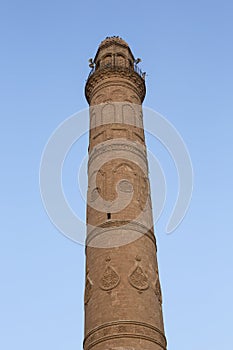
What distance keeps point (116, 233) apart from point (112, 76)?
23.6ft

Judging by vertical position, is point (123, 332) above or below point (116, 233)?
below

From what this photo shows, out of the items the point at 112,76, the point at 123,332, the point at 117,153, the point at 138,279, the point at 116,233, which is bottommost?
the point at 123,332

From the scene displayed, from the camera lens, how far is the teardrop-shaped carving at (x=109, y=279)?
1451 cm

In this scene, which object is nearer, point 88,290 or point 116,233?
point 88,290

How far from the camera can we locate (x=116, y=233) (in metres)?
15.6

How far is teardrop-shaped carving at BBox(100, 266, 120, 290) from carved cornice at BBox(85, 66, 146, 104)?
8.09 meters

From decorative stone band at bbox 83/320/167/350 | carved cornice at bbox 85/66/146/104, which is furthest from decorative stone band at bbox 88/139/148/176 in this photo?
decorative stone band at bbox 83/320/167/350

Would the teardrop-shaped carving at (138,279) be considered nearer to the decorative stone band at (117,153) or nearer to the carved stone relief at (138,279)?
the carved stone relief at (138,279)

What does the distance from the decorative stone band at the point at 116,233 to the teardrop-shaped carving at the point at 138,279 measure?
98cm

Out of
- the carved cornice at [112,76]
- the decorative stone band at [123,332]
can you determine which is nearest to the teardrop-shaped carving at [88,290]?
the decorative stone band at [123,332]

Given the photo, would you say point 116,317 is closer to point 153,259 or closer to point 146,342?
point 146,342

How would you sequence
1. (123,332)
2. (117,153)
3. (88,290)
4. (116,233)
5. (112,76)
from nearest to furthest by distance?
(123,332)
(88,290)
(116,233)
(117,153)
(112,76)

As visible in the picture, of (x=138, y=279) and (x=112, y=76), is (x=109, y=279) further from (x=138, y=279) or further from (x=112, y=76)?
(x=112, y=76)

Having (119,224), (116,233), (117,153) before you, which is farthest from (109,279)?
(117,153)
